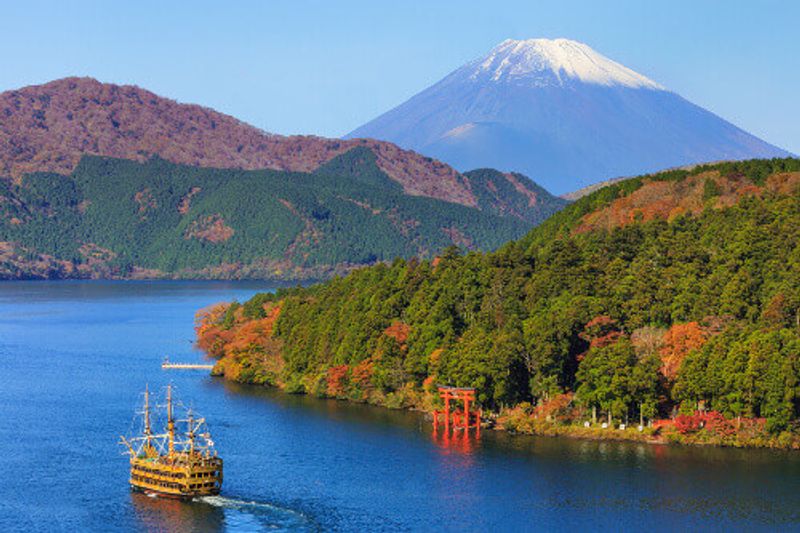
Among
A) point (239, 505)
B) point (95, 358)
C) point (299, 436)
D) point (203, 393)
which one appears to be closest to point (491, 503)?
point (239, 505)

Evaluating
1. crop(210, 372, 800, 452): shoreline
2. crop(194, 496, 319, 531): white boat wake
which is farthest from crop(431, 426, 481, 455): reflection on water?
crop(194, 496, 319, 531): white boat wake

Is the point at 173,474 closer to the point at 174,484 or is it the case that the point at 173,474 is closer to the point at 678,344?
the point at 174,484

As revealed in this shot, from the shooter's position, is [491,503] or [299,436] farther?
[299,436]

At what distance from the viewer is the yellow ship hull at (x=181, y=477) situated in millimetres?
60188

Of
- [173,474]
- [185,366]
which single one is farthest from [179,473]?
[185,366]

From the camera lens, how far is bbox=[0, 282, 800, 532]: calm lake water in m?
58.0

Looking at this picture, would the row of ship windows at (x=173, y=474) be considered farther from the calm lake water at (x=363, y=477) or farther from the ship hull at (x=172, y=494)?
the calm lake water at (x=363, y=477)

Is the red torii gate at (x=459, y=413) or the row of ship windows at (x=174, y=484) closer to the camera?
the row of ship windows at (x=174, y=484)

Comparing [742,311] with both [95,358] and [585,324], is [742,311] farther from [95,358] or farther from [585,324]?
[95,358]

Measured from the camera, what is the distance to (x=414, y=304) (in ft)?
303

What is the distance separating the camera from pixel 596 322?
266ft

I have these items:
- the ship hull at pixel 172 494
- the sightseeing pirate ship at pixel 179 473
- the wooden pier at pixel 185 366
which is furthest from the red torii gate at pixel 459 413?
the wooden pier at pixel 185 366

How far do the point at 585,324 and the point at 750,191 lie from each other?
103 feet

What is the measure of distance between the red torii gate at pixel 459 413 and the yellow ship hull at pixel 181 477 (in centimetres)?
2092
